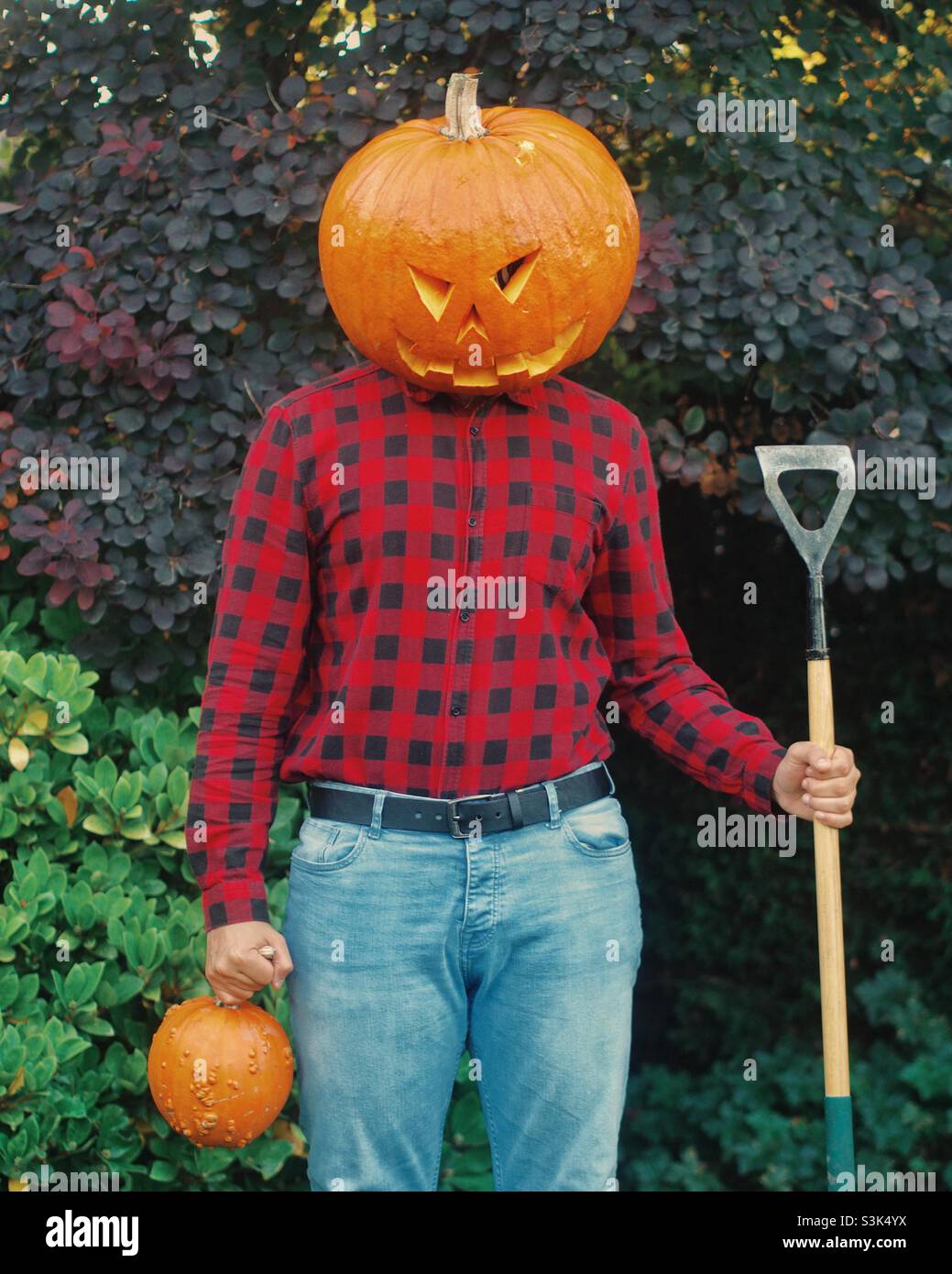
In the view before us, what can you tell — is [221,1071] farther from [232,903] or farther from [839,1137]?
[839,1137]

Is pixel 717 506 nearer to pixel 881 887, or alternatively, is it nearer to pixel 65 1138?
pixel 881 887

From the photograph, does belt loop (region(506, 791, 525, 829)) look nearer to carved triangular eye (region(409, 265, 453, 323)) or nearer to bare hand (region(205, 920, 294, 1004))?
bare hand (region(205, 920, 294, 1004))

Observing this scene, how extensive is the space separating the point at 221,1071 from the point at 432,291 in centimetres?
128

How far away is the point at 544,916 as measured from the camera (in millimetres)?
2238

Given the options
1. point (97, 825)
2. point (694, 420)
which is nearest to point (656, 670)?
point (694, 420)

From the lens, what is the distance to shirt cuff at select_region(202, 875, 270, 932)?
224cm

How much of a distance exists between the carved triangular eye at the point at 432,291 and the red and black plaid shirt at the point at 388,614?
0.17 m

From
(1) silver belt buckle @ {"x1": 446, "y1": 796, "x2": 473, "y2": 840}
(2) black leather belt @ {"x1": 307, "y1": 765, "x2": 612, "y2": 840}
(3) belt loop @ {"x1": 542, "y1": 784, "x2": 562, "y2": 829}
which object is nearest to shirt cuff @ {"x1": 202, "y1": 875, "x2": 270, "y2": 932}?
(2) black leather belt @ {"x1": 307, "y1": 765, "x2": 612, "y2": 840}

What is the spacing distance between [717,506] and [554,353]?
190 centimetres

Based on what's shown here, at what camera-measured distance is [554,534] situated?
89.9 inches

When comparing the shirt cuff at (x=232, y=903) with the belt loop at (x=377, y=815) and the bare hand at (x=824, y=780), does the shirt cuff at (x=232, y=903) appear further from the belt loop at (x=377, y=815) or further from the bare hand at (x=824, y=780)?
the bare hand at (x=824, y=780)

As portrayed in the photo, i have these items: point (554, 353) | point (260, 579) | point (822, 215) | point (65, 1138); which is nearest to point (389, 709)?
point (260, 579)

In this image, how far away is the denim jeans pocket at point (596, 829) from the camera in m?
2.28

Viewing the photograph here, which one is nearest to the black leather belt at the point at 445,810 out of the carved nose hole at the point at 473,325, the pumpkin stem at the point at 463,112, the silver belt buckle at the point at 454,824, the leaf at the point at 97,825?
the silver belt buckle at the point at 454,824
